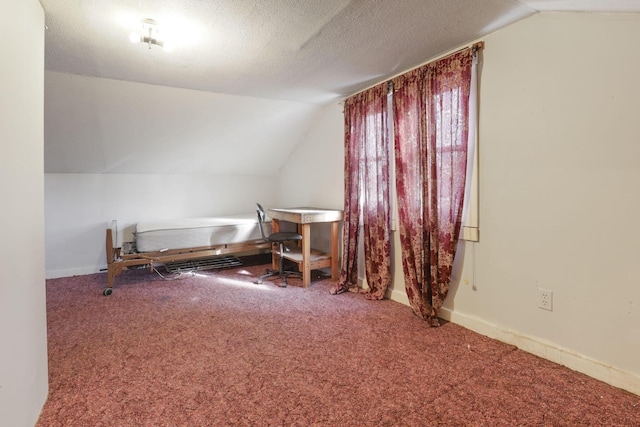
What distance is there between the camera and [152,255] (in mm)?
3824

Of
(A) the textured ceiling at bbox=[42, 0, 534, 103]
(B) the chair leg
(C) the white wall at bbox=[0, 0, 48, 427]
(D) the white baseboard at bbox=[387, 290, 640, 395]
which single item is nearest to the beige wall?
(D) the white baseboard at bbox=[387, 290, 640, 395]

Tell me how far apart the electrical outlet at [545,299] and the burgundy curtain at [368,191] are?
1296 millimetres

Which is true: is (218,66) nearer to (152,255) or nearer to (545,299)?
(152,255)

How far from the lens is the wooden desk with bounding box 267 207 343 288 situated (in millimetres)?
3537

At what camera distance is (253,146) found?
470cm

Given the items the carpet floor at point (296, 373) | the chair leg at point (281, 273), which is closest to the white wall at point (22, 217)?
the carpet floor at point (296, 373)

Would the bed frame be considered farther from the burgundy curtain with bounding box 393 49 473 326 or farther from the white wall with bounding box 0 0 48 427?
the burgundy curtain with bounding box 393 49 473 326

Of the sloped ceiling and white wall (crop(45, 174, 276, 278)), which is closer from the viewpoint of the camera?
the sloped ceiling

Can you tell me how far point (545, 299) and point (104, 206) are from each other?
4.74 meters

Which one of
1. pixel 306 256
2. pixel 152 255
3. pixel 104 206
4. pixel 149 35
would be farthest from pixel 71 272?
pixel 149 35

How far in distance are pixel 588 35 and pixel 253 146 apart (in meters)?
3.75

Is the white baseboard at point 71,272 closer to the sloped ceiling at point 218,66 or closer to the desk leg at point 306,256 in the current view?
the sloped ceiling at point 218,66

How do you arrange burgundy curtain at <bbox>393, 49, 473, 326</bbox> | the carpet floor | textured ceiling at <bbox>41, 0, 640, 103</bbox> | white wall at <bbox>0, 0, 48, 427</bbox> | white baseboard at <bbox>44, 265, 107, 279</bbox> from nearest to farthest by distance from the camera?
white wall at <bbox>0, 0, 48, 427</bbox> → the carpet floor → textured ceiling at <bbox>41, 0, 640, 103</bbox> → burgundy curtain at <bbox>393, 49, 473, 326</bbox> → white baseboard at <bbox>44, 265, 107, 279</bbox>

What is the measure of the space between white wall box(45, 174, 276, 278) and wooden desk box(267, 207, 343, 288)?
56.4 inches
